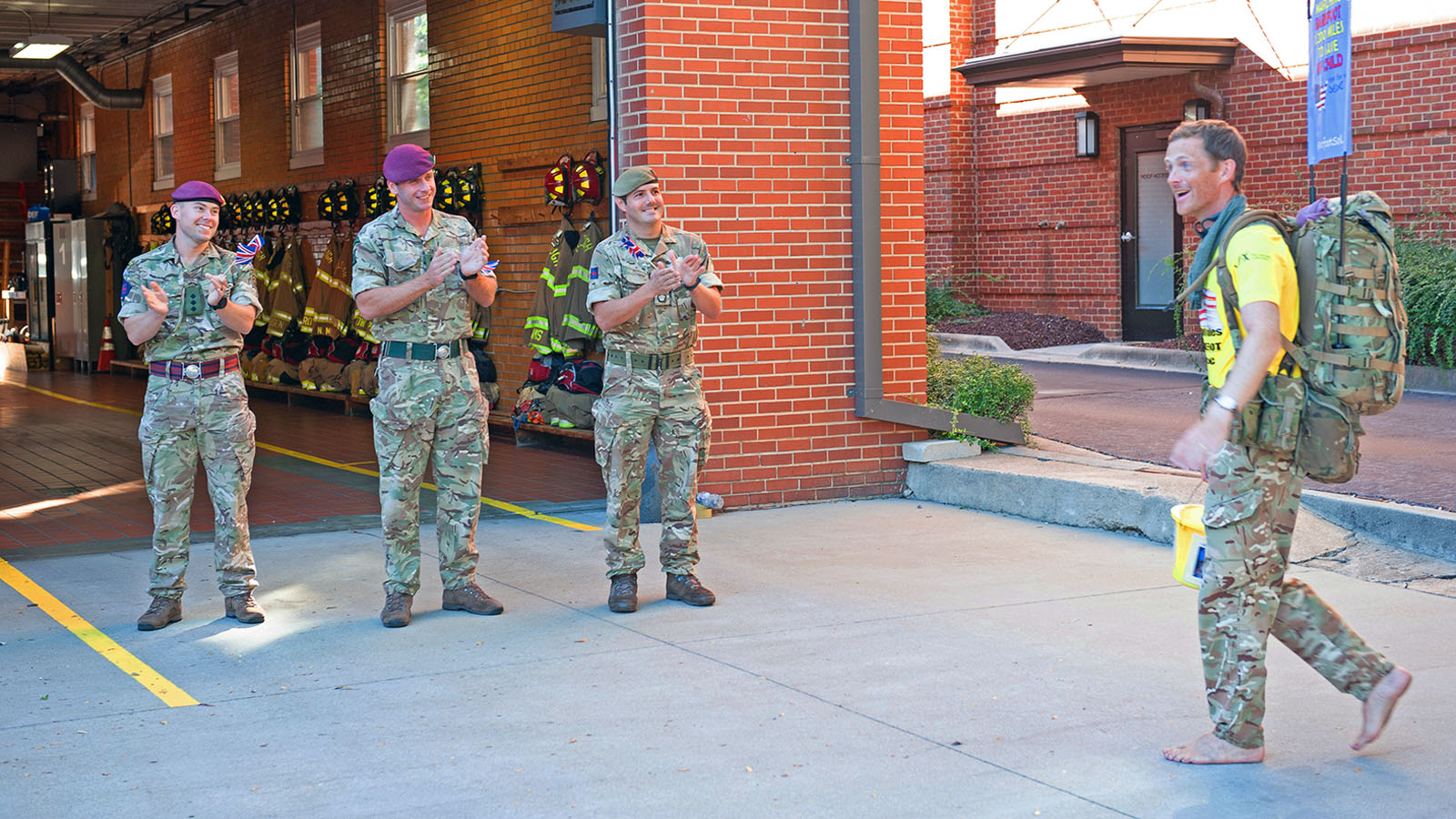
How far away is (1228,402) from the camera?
442 centimetres

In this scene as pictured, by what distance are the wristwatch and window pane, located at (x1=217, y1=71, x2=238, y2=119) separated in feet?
67.0

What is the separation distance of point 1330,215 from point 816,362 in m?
5.48

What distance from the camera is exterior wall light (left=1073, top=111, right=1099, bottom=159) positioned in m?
20.2

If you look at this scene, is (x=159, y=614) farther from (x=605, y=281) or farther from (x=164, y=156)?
(x=164, y=156)

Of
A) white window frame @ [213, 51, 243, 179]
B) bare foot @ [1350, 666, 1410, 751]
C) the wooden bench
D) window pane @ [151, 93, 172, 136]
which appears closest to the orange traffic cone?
window pane @ [151, 93, 172, 136]

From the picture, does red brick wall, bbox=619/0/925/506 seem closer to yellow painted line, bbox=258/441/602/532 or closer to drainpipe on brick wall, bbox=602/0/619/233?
drainpipe on brick wall, bbox=602/0/619/233

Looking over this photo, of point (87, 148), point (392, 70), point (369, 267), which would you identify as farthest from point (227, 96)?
point (369, 267)

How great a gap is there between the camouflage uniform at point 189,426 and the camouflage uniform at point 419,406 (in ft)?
2.05

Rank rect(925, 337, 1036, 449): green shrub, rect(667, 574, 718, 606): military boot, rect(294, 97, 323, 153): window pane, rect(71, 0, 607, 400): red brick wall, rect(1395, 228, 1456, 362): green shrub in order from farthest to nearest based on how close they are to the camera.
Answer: rect(294, 97, 323, 153): window pane
rect(71, 0, 607, 400): red brick wall
rect(1395, 228, 1456, 362): green shrub
rect(925, 337, 1036, 449): green shrub
rect(667, 574, 718, 606): military boot

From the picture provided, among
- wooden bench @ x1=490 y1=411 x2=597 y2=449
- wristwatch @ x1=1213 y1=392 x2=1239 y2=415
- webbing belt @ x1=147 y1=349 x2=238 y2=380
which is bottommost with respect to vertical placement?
wooden bench @ x1=490 y1=411 x2=597 y2=449

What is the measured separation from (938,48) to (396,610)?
17.4m

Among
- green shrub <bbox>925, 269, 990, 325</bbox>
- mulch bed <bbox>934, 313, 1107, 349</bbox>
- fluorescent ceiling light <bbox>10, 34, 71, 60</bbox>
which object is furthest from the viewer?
→ fluorescent ceiling light <bbox>10, 34, 71, 60</bbox>

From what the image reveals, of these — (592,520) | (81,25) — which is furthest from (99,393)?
(592,520)

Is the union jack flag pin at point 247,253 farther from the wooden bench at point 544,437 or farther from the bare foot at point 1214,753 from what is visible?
the wooden bench at point 544,437
